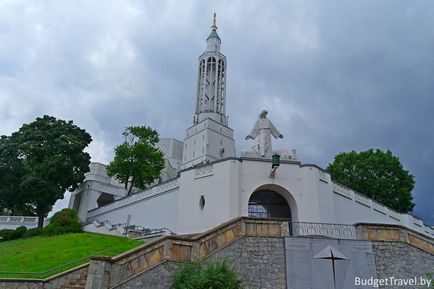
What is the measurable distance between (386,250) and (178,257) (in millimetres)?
8130

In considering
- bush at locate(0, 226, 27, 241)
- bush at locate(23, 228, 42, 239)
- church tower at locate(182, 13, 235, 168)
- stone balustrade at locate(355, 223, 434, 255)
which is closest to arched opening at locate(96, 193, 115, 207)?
bush at locate(0, 226, 27, 241)

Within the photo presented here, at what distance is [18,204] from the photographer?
34031 millimetres

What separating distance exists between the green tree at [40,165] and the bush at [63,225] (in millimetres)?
5075

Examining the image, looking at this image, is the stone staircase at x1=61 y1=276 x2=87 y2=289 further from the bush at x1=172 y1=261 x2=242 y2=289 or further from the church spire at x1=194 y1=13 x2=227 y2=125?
the church spire at x1=194 y1=13 x2=227 y2=125

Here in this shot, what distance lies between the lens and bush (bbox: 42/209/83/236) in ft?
87.8

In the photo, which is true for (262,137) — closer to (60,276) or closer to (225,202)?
(225,202)

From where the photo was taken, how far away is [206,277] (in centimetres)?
1028

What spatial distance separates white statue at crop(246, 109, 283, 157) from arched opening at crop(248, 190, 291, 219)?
253 cm

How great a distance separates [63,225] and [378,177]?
30.7m

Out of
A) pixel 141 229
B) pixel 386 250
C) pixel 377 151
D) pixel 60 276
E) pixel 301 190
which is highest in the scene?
pixel 377 151

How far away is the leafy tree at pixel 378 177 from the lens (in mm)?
37438

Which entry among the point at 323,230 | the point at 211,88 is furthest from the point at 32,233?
the point at 211,88

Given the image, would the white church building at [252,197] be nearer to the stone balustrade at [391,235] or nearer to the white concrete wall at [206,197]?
the white concrete wall at [206,197]

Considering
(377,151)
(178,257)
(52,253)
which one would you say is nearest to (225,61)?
(377,151)
